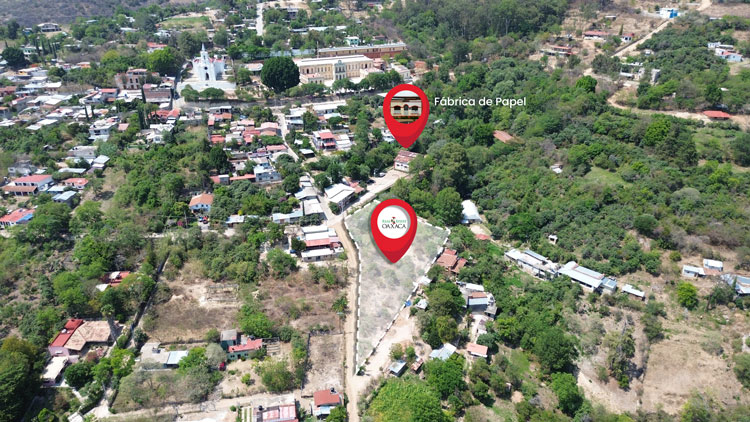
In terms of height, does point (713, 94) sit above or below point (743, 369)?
above

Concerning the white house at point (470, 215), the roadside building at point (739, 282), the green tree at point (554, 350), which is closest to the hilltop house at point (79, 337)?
the green tree at point (554, 350)

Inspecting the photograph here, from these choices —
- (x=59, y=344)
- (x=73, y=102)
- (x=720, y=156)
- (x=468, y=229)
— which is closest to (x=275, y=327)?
(x=59, y=344)

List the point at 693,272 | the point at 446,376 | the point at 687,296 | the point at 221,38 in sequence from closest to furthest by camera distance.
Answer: the point at 446,376, the point at 687,296, the point at 693,272, the point at 221,38

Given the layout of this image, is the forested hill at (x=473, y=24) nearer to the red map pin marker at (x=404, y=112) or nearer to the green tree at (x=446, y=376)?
the red map pin marker at (x=404, y=112)

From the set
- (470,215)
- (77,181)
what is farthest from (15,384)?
(470,215)

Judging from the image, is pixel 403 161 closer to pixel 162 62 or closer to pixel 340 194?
pixel 340 194

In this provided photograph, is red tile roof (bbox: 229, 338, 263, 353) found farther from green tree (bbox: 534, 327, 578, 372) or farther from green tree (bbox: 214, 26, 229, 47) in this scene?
green tree (bbox: 214, 26, 229, 47)
